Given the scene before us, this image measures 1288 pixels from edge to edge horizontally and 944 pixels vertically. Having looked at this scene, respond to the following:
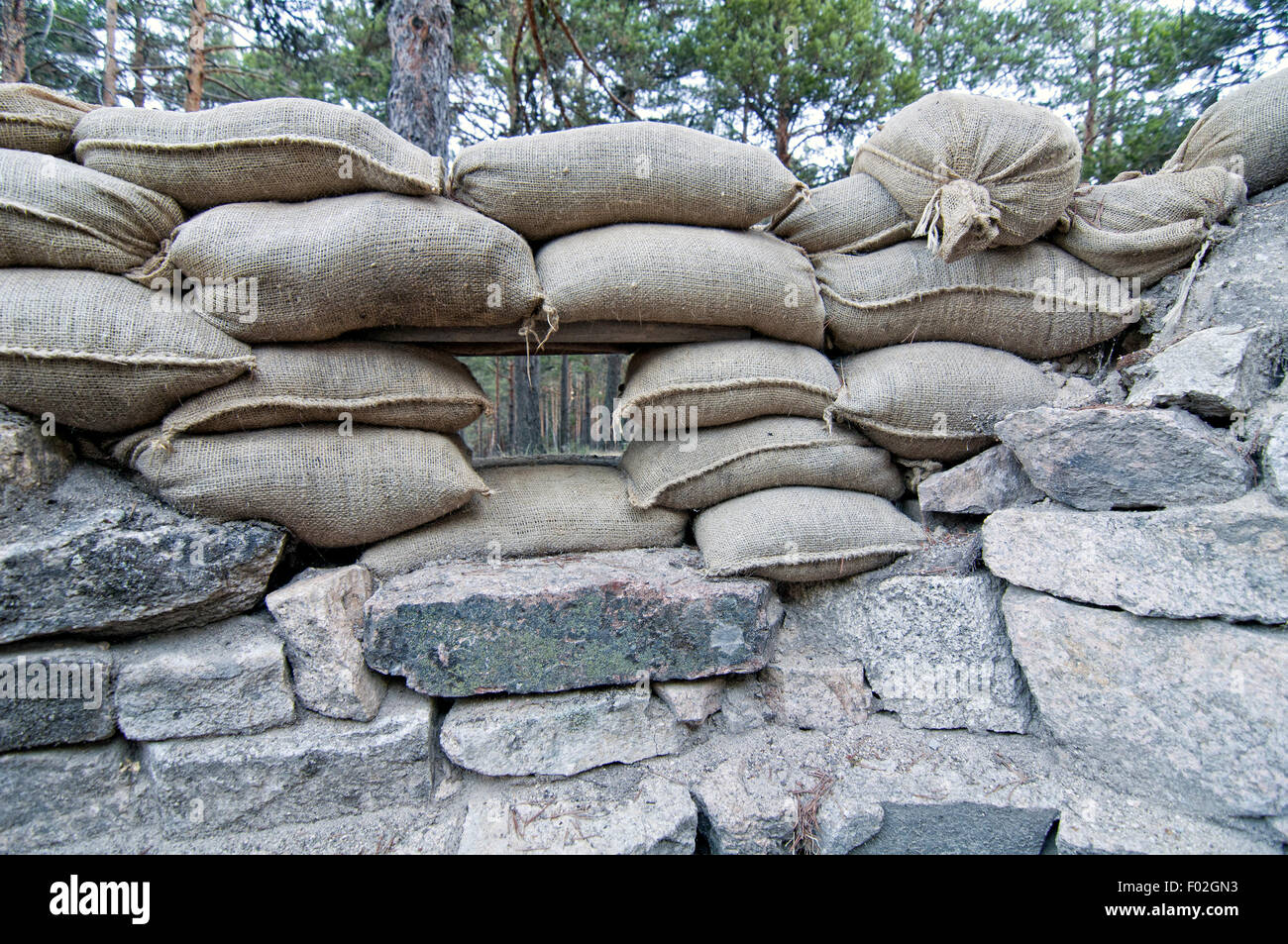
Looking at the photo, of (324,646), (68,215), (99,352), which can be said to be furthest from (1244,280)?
(68,215)

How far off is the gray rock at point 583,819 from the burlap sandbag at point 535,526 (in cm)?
75

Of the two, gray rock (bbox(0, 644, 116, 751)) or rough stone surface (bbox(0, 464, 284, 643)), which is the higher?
rough stone surface (bbox(0, 464, 284, 643))

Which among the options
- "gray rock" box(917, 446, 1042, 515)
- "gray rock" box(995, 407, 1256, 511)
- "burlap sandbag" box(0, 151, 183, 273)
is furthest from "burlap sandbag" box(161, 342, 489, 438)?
"gray rock" box(995, 407, 1256, 511)

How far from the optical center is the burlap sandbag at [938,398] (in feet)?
6.82

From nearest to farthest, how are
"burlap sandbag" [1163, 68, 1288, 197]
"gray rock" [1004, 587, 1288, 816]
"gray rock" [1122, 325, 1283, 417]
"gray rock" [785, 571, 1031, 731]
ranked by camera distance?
"gray rock" [1004, 587, 1288, 816]
"gray rock" [1122, 325, 1283, 417]
"gray rock" [785, 571, 1031, 731]
"burlap sandbag" [1163, 68, 1288, 197]

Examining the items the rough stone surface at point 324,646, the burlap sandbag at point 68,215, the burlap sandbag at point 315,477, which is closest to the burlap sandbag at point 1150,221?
the burlap sandbag at point 315,477

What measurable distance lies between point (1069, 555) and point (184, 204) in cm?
288

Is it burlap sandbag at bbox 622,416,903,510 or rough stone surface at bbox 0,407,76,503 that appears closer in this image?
rough stone surface at bbox 0,407,76,503

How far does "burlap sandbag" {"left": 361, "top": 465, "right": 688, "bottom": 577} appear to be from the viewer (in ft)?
6.55

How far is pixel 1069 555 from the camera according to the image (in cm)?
175

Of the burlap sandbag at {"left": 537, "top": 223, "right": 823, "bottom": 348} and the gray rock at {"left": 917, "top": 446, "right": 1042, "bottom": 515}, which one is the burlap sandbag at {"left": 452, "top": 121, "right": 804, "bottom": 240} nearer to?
the burlap sandbag at {"left": 537, "top": 223, "right": 823, "bottom": 348}

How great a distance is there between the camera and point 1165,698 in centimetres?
161

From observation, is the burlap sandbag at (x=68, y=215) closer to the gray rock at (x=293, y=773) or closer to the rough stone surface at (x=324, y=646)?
the rough stone surface at (x=324, y=646)

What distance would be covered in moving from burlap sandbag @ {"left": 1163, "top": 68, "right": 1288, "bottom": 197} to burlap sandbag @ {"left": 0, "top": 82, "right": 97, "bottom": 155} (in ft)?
12.4
